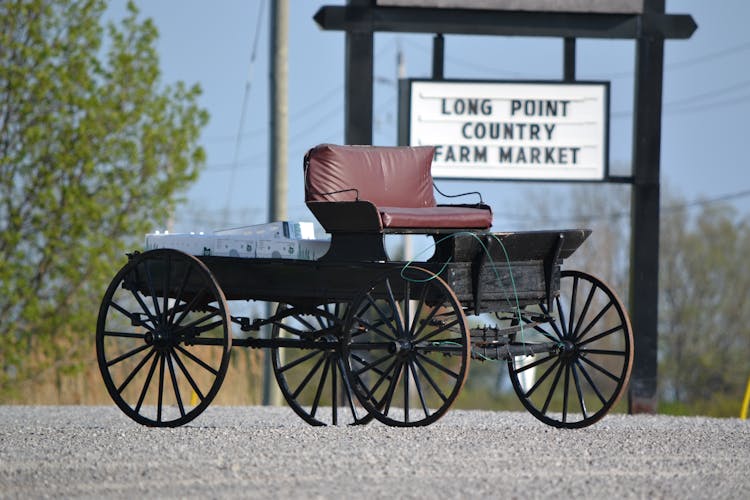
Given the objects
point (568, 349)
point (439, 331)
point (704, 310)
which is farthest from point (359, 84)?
point (704, 310)

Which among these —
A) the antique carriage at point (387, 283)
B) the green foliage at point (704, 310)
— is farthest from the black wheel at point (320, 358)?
the green foliage at point (704, 310)

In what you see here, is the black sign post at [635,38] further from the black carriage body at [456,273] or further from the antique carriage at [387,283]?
the black carriage body at [456,273]

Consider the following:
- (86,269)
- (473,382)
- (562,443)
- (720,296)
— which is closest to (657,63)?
(562,443)

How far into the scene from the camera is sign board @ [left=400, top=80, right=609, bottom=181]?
591 inches

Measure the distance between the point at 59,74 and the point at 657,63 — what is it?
8427 mm

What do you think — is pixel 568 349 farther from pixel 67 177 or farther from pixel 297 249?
pixel 67 177

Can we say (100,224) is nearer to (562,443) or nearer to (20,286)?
(20,286)

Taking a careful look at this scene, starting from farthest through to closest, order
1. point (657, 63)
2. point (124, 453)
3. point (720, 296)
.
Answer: point (720, 296), point (657, 63), point (124, 453)

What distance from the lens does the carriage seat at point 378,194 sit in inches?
363

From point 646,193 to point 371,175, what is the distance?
567 centimetres

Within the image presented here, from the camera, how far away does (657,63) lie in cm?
1512

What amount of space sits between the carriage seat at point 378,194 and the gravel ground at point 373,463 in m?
1.36

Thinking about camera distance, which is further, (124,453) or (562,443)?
(562,443)

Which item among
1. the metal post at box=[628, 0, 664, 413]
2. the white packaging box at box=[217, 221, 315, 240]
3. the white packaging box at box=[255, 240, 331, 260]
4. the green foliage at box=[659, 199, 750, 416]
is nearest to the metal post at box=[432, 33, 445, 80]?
the metal post at box=[628, 0, 664, 413]
